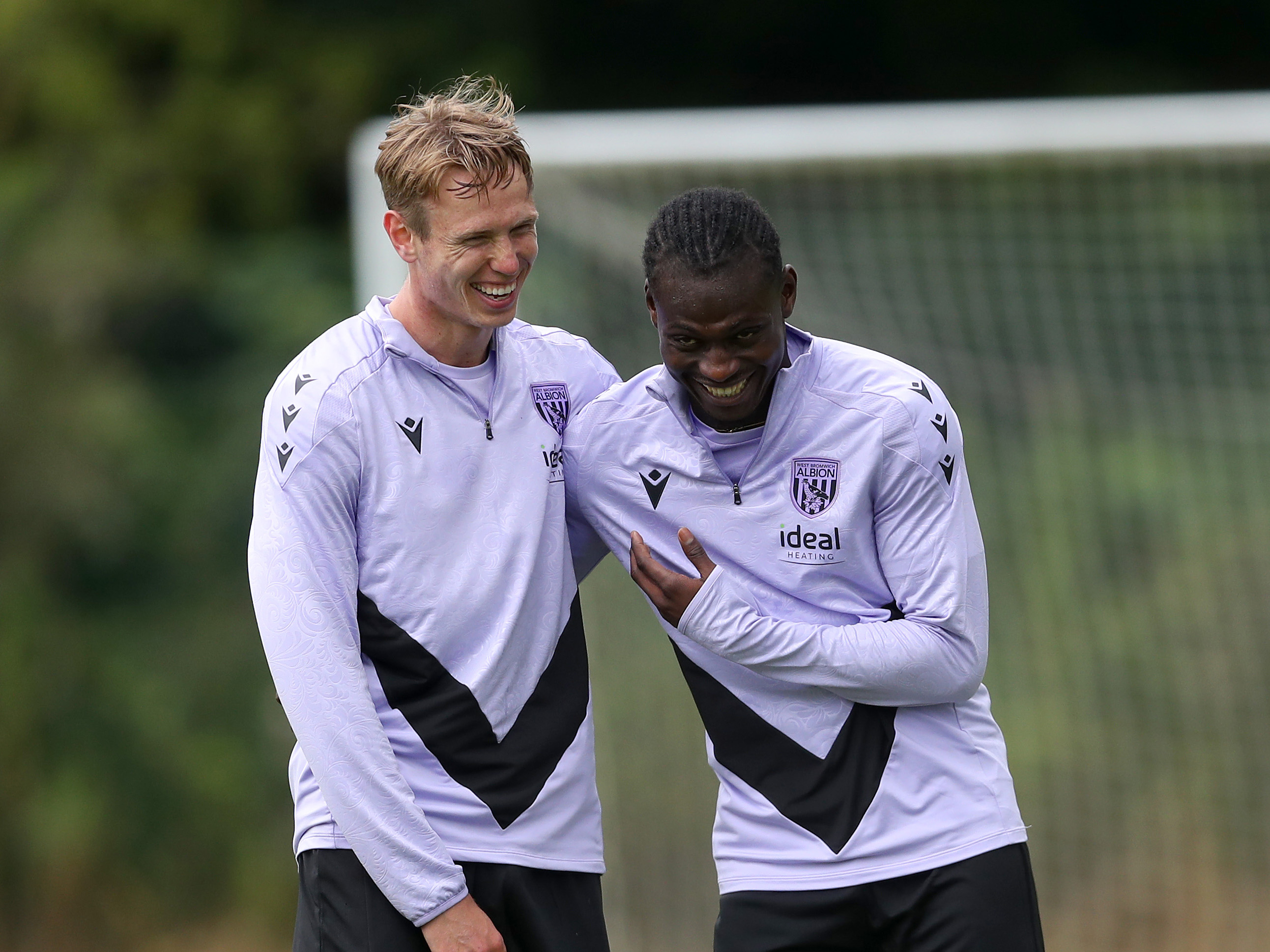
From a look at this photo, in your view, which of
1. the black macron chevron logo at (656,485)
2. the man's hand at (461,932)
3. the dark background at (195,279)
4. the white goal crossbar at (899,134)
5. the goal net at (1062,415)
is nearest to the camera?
the man's hand at (461,932)

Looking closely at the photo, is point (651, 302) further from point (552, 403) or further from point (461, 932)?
point (461, 932)

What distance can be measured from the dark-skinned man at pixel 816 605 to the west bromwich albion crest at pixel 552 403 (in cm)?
13

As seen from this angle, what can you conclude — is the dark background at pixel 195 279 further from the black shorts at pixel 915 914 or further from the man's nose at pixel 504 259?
the man's nose at pixel 504 259

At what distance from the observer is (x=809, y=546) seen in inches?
91.4

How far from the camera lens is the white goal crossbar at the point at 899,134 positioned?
179 inches

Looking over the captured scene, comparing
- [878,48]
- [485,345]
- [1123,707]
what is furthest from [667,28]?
[485,345]

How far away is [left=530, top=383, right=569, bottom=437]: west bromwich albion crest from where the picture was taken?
8.00ft

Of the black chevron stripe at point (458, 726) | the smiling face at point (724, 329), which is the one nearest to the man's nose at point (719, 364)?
the smiling face at point (724, 329)

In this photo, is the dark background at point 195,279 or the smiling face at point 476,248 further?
the dark background at point 195,279

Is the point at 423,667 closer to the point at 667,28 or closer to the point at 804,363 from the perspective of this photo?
the point at 804,363

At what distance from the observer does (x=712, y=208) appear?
7.44 feet

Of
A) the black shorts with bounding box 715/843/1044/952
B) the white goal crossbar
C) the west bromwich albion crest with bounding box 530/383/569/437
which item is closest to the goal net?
the white goal crossbar

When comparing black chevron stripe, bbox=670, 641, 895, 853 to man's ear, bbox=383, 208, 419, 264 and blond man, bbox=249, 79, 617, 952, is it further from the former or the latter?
man's ear, bbox=383, 208, 419, 264

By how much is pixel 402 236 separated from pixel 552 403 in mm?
378
